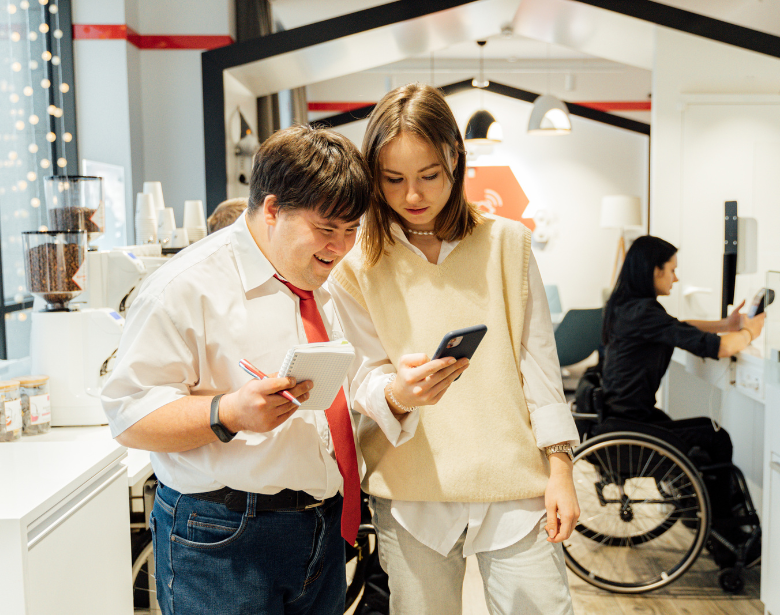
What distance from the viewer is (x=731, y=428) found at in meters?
3.63

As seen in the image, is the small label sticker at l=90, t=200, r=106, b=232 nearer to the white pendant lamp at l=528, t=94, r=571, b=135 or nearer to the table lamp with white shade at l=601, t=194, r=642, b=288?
the white pendant lamp at l=528, t=94, r=571, b=135

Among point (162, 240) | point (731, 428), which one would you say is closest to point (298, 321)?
point (162, 240)

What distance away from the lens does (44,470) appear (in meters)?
1.62

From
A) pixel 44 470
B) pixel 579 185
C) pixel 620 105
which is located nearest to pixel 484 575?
pixel 44 470

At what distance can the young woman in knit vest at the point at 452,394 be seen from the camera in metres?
1.29

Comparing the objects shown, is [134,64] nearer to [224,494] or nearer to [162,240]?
[162,240]

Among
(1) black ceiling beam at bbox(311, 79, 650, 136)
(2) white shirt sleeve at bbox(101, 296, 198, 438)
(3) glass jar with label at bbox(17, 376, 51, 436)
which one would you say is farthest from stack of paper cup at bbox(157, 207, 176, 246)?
(1) black ceiling beam at bbox(311, 79, 650, 136)

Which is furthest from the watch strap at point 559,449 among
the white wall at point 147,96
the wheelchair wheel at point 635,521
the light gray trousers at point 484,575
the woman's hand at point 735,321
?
the white wall at point 147,96

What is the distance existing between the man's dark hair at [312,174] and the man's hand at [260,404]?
0.94 ft

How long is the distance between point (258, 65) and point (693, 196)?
3131 millimetres

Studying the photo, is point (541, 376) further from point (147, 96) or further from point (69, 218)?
point (147, 96)

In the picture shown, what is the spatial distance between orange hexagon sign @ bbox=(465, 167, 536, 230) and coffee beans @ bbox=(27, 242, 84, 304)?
268 inches

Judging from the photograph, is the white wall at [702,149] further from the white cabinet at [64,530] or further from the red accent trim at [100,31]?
the white cabinet at [64,530]

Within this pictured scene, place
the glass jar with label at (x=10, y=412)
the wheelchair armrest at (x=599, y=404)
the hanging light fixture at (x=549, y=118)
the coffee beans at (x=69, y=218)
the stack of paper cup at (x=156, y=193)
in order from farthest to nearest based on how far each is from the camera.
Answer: the hanging light fixture at (x=549, y=118) → the stack of paper cup at (x=156, y=193) → the wheelchair armrest at (x=599, y=404) → the coffee beans at (x=69, y=218) → the glass jar with label at (x=10, y=412)
